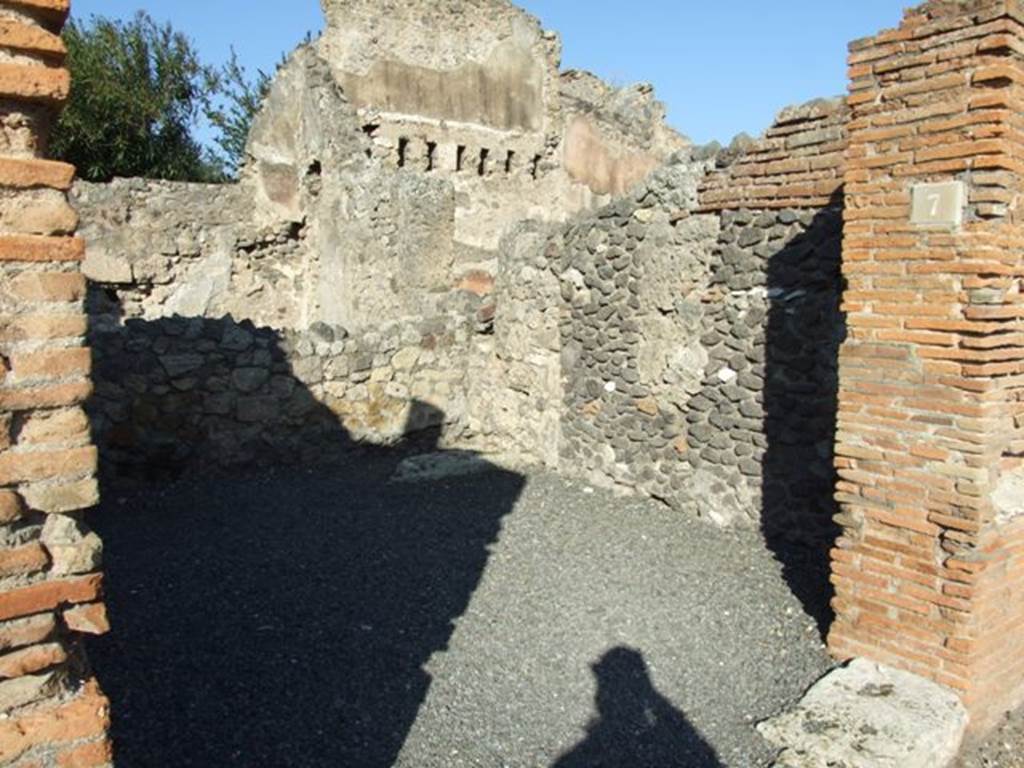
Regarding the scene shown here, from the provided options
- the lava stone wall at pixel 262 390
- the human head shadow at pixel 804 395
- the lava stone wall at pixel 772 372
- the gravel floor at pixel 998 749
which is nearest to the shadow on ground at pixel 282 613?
the lava stone wall at pixel 262 390

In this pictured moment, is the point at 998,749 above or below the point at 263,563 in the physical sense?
below

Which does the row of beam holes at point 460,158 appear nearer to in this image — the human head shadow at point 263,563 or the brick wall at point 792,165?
the human head shadow at point 263,563

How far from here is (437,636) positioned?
4.29 metres

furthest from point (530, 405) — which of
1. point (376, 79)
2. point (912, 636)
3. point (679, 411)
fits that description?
point (376, 79)

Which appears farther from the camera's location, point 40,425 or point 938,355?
point 938,355

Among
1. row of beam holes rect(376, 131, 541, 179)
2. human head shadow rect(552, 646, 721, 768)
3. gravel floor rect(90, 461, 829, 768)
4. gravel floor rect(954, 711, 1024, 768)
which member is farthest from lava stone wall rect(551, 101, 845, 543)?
row of beam holes rect(376, 131, 541, 179)

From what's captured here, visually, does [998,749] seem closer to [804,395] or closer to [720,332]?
[804,395]

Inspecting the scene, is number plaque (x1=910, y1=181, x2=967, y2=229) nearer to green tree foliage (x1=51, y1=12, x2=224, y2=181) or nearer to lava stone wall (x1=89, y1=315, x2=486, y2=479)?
lava stone wall (x1=89, y1=315, x2=486, y2=479)

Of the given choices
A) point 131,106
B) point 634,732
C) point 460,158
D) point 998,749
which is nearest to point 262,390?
point 634,732

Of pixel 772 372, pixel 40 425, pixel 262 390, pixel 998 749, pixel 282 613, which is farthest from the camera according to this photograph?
pixel 262 390

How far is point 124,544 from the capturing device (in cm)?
546

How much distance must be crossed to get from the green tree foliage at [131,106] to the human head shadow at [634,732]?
1925 cm

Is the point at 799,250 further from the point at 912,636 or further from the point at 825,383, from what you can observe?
the point at 912,636

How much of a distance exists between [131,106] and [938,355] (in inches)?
825
